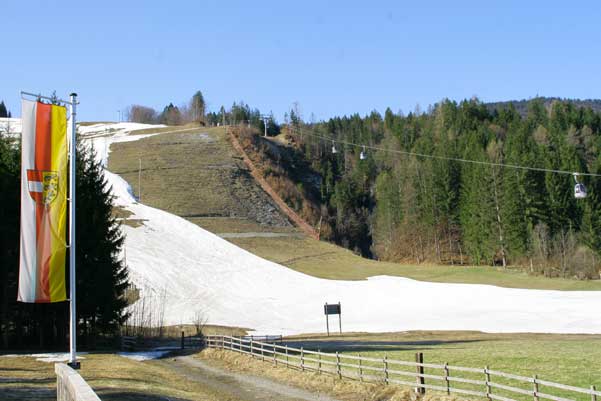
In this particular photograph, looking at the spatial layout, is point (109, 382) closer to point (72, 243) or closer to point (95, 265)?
point (72, 243)

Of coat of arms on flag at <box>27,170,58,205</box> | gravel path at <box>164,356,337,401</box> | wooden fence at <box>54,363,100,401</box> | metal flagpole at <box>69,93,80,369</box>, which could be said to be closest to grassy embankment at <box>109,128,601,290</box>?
gravel path at <box>164,356,337,401</box>

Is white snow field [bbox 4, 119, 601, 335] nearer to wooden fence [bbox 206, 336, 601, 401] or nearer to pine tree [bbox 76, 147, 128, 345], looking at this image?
pine tree [bbox 76, 147, 128, 345]

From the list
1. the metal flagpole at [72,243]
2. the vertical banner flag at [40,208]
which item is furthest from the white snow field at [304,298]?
the vertical banner flag at [40,208]

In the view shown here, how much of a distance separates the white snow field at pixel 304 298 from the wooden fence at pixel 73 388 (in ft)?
111

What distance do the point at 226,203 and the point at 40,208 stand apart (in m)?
75.4

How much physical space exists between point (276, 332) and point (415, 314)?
37.5ft

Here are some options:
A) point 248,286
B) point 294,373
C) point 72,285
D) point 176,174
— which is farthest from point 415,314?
point 176,174

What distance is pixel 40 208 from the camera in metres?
18.8

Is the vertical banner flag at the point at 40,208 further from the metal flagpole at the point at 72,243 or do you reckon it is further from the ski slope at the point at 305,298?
the ski slope at the point at 305,298

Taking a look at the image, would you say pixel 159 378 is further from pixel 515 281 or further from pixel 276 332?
pixel 515 281

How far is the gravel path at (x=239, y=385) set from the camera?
19.5 metres

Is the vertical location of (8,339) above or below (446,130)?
below

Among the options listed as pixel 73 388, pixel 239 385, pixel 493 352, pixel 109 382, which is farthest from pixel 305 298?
pixel 73 388

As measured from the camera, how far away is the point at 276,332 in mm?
46281
